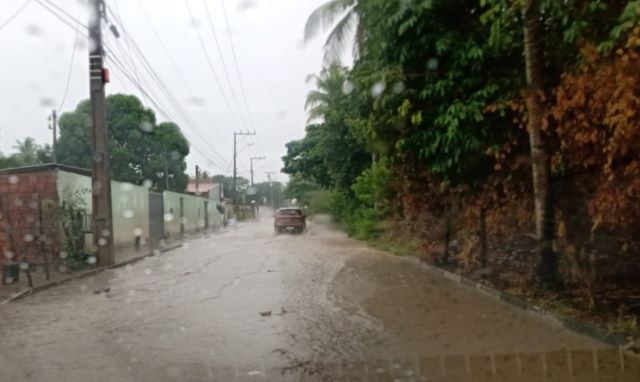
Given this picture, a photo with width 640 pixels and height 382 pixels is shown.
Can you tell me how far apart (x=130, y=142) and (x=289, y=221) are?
1044 cm

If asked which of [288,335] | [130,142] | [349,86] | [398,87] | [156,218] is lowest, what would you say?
[288,335]

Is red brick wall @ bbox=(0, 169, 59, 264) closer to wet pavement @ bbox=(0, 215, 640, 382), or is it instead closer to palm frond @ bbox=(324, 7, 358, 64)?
wet pavement @ bbox=(0, 215, 640, 382)

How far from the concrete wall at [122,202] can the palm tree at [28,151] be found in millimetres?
13115

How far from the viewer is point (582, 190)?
9578mm

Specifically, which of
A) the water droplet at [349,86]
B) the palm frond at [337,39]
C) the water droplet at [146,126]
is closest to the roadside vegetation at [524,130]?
the water droplet at [349,86]

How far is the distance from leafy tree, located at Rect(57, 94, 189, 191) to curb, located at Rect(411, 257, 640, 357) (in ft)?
86.1

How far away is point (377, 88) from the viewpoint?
10914 millimetres

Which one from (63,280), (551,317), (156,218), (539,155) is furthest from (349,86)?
(156,218)

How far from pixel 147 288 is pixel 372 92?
18.2 ft

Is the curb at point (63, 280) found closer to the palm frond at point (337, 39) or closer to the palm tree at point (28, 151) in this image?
the palm frond at point (337, 39)

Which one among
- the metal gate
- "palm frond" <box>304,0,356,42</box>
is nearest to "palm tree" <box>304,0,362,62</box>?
"palm frond" <box>304,0,356,42</box>

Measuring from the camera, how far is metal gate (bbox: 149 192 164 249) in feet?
92.4

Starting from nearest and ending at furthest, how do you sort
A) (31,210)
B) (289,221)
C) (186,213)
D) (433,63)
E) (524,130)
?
1. (524,130)
2. (433,63)
3. (31,210)
4. (289,221)
5. (186,213)

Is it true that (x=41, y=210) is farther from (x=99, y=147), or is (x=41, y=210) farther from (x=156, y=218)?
(x=156, y=218)
